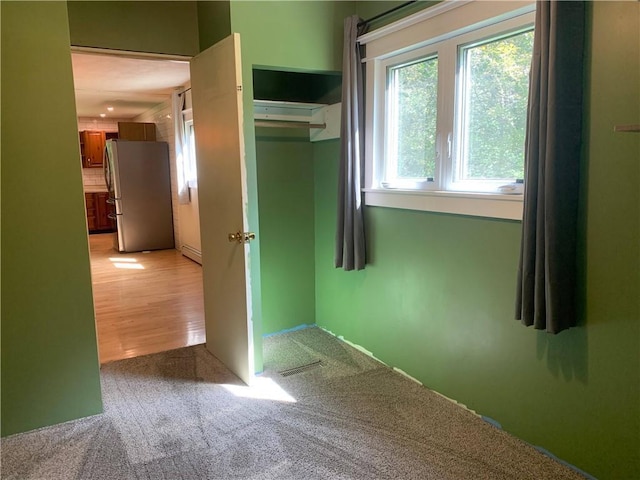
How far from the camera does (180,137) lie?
6285mm

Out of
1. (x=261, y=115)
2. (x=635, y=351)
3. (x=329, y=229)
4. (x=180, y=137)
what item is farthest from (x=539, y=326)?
(x=180, y=137)

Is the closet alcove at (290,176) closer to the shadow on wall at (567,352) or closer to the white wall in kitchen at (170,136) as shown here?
the shadow on wall at (567,352)

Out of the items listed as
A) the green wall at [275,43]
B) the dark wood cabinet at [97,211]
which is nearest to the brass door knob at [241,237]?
the green wall at [275,43]

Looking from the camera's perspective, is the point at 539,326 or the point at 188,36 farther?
the point at 188,36

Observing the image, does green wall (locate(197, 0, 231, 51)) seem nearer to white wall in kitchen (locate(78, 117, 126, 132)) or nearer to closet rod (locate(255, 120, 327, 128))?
closet rod (locate(255, 120, 327, 128))

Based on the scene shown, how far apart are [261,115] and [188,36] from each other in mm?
670

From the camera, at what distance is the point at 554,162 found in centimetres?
175

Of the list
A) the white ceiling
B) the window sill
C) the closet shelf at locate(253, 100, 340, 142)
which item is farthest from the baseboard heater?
the window sill

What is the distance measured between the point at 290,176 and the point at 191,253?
352 centimetres

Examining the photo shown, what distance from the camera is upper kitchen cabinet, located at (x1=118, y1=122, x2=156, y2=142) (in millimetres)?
7320

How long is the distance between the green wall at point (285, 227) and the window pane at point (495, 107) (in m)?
1.42

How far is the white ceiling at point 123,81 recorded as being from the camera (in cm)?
449

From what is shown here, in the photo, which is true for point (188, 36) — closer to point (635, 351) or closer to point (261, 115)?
point (261, 115)

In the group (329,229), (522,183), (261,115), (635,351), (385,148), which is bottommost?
(635,351)
